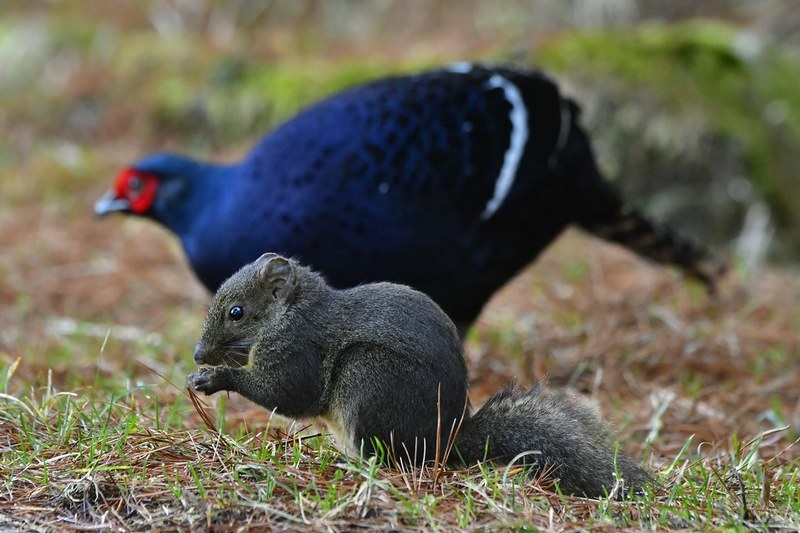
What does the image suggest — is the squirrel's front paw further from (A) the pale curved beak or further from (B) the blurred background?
(A) the pale curved beak

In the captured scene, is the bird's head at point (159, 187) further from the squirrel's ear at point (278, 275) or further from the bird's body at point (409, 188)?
the squirrel's ear at point (278, 275)

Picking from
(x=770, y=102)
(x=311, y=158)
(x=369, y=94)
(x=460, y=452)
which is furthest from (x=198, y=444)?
(x=770, y=102)

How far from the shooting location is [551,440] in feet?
9.41

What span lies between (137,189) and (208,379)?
2.49m

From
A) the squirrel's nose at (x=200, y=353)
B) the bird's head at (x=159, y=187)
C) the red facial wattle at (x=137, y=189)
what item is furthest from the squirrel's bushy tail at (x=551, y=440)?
the red facial wattle at (x=137, y=189)

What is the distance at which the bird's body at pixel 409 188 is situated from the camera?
14.4ft

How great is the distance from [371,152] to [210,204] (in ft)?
2.65

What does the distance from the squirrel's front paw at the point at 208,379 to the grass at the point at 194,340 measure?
0.44ft

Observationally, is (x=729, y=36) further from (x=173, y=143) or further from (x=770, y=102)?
(x=173, y=143)

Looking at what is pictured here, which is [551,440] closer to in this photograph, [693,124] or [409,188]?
[409,188]

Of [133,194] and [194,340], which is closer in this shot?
[133,194]

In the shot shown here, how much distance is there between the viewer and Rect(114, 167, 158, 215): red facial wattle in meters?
5.09

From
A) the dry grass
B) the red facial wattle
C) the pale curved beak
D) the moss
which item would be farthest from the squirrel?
the moss

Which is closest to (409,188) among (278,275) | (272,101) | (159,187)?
(159,187)
